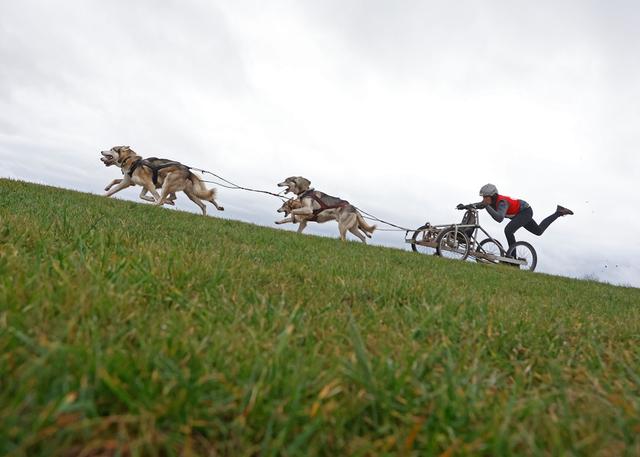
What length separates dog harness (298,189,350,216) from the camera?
45.3ft

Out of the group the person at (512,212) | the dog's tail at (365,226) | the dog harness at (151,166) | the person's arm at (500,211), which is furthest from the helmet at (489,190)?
the dog harness at (151,166)

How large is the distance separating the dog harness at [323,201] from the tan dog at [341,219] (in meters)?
0.07

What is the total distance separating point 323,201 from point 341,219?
0.88 m

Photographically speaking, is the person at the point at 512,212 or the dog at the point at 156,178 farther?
the dog at the point at 156,178

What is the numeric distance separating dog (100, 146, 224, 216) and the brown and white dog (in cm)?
264

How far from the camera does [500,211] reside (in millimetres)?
12156

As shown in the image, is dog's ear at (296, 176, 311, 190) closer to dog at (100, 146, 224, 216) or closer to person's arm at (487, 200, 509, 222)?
dog at (100, 146, 224, 216)

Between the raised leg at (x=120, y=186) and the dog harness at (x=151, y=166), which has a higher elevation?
the dog harness at (x=151, y=166)

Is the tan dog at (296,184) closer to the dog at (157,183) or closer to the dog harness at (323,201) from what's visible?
the dog harness at (323,201)

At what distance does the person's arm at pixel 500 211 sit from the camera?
12.1 meters

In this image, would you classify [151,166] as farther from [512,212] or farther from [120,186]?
[512,212]

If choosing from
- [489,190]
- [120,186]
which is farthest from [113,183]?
[489,190]

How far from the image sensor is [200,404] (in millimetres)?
1028

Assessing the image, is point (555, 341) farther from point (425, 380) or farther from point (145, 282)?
point (145, 282)
